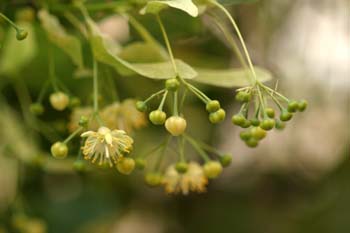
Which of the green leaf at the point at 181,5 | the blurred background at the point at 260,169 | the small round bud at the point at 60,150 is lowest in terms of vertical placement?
the small round bud at the point at 60,150

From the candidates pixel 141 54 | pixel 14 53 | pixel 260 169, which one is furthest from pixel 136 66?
pixel 260 169

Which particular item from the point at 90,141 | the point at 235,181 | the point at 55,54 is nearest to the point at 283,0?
the point at 235,181

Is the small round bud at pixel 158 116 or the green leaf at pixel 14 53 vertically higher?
the green leaf at pixel 14 53

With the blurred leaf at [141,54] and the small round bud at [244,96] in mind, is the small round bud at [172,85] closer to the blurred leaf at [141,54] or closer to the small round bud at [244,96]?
the small round bud at [244,96]

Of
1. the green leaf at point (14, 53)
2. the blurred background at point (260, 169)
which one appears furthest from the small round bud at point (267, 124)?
the blurred background at point (260, 169)

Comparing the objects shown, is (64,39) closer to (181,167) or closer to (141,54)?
(141,54)

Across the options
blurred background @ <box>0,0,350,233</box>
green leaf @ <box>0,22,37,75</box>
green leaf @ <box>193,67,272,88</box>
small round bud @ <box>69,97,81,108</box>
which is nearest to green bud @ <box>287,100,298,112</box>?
green leaf @ <box>193,67,272,88</box>

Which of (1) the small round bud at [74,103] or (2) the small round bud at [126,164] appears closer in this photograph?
(2) the small round bud at [126,164]
